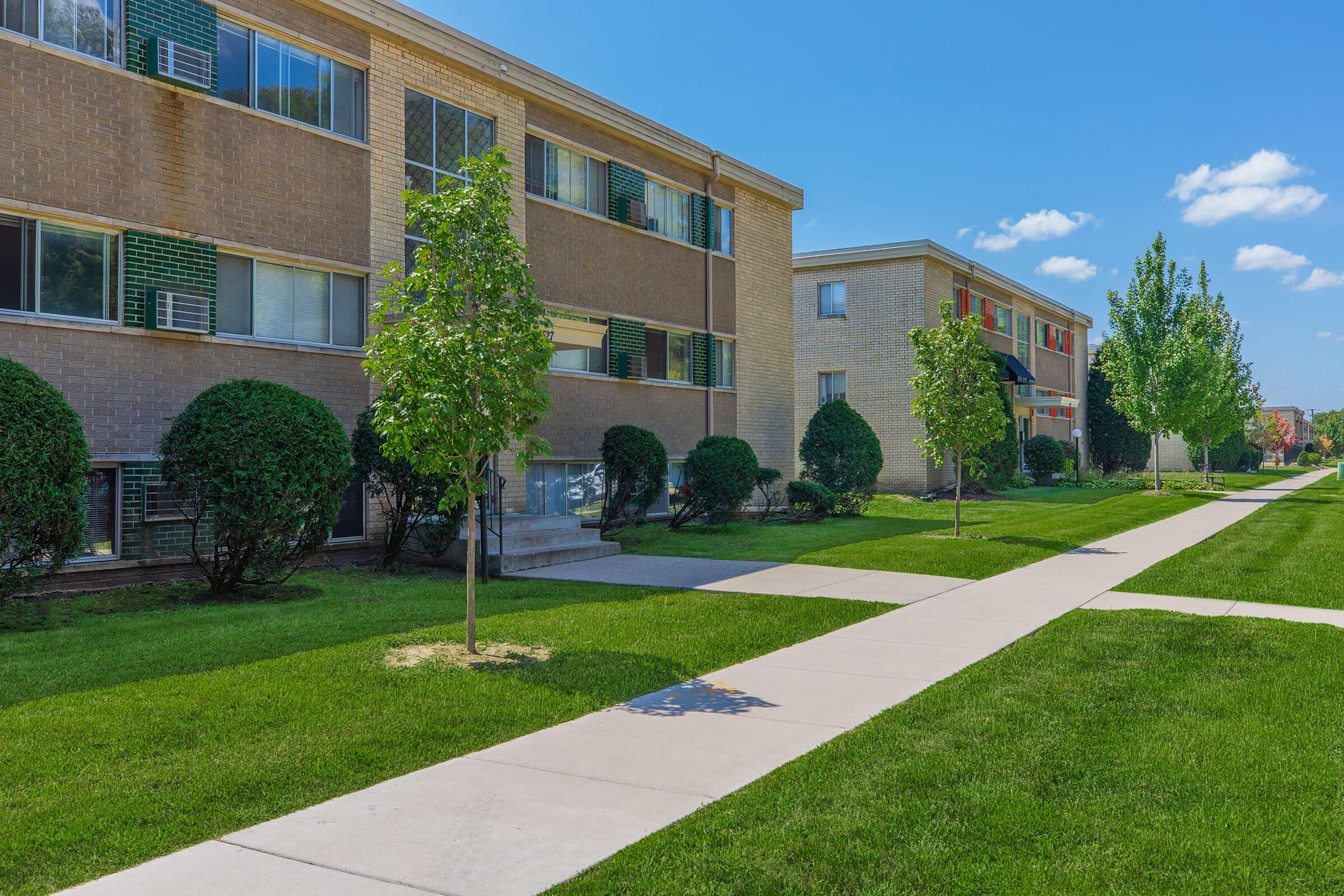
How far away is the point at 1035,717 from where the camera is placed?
19.6ft

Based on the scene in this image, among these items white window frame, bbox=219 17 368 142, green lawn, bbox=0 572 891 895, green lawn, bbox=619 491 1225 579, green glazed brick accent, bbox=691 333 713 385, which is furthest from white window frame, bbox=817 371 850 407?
green lawn, bbox=0 572 891 895

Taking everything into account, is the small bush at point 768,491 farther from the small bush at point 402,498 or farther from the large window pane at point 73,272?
the large window pane at point 73,272

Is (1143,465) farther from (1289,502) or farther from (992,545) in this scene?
(992,545)

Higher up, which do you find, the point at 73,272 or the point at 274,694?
the point at 73,272

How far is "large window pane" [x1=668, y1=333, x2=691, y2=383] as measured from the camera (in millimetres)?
20484

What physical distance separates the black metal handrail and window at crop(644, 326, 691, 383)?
4961mm

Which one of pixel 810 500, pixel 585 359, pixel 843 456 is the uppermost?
pixel 585 359

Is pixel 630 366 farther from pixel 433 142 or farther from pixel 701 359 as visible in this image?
pixel 433 142

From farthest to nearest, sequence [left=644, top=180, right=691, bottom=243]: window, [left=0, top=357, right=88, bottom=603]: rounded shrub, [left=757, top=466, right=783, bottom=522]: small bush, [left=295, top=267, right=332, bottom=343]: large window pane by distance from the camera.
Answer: [left=757, top=466, right=783, bottom=522]: small bush < [left=644, top=180, right=691, bottom=243]: window < [left=295, top=267, right=332, bottom=343]: large window pane < [left=0, top=357, right=88, bottom=603]: rounded shrub


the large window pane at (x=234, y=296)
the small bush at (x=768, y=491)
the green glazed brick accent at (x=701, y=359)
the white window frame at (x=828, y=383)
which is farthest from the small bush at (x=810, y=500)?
the large window pane at (x=234, y=296)

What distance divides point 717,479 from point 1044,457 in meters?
22.7

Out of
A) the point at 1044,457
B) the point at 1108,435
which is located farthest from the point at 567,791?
the point at 1108,435

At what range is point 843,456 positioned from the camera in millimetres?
22609

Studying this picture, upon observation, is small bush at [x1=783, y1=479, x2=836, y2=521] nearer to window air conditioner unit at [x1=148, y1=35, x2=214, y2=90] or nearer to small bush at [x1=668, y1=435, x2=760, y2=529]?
small bush at [x1=668, y1=435, x2=760, y2=529]
